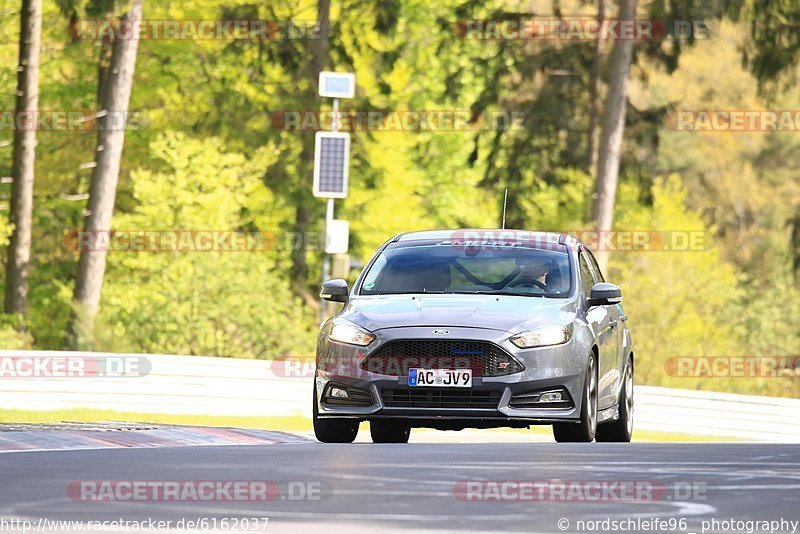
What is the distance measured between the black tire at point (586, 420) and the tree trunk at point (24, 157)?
28.8 meters

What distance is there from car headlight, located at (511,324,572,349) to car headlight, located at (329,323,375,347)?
1165mm

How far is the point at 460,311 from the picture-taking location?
15055 mm

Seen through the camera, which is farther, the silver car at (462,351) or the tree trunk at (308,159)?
the tree trunk at (308,159)

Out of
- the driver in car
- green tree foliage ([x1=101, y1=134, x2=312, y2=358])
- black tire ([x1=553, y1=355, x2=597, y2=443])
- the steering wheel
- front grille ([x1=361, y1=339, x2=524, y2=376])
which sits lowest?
green tree foliage ([x1=101, y1=134, x2=312, y2=358])

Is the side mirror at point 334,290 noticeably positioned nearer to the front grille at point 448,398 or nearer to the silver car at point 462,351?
the silver car at point 462,351

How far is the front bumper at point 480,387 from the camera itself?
578 inches

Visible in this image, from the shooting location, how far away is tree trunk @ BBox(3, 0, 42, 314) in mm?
42469

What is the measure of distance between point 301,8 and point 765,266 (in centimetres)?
3670

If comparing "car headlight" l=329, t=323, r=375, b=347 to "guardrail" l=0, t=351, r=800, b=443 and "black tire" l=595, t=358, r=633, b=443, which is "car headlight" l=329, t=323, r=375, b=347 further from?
"guardrail" l=0, t=351, r=800, b=443

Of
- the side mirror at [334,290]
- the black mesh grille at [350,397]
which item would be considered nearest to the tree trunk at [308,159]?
the side mirror at [334,290]

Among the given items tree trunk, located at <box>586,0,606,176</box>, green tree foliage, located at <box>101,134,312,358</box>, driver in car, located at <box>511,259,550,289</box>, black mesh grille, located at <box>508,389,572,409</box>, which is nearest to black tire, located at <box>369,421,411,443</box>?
driver in car, located at <box>511,259,550,289</box>

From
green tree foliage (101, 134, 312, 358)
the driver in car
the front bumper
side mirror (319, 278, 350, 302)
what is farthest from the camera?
green tree foliage (101, 134, 312, 358)

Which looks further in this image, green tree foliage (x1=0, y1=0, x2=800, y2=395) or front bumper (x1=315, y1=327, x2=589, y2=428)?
green tree foliage (x1=0, y1=0, x2=800, y2=395)

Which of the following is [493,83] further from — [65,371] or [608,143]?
[65,371]
